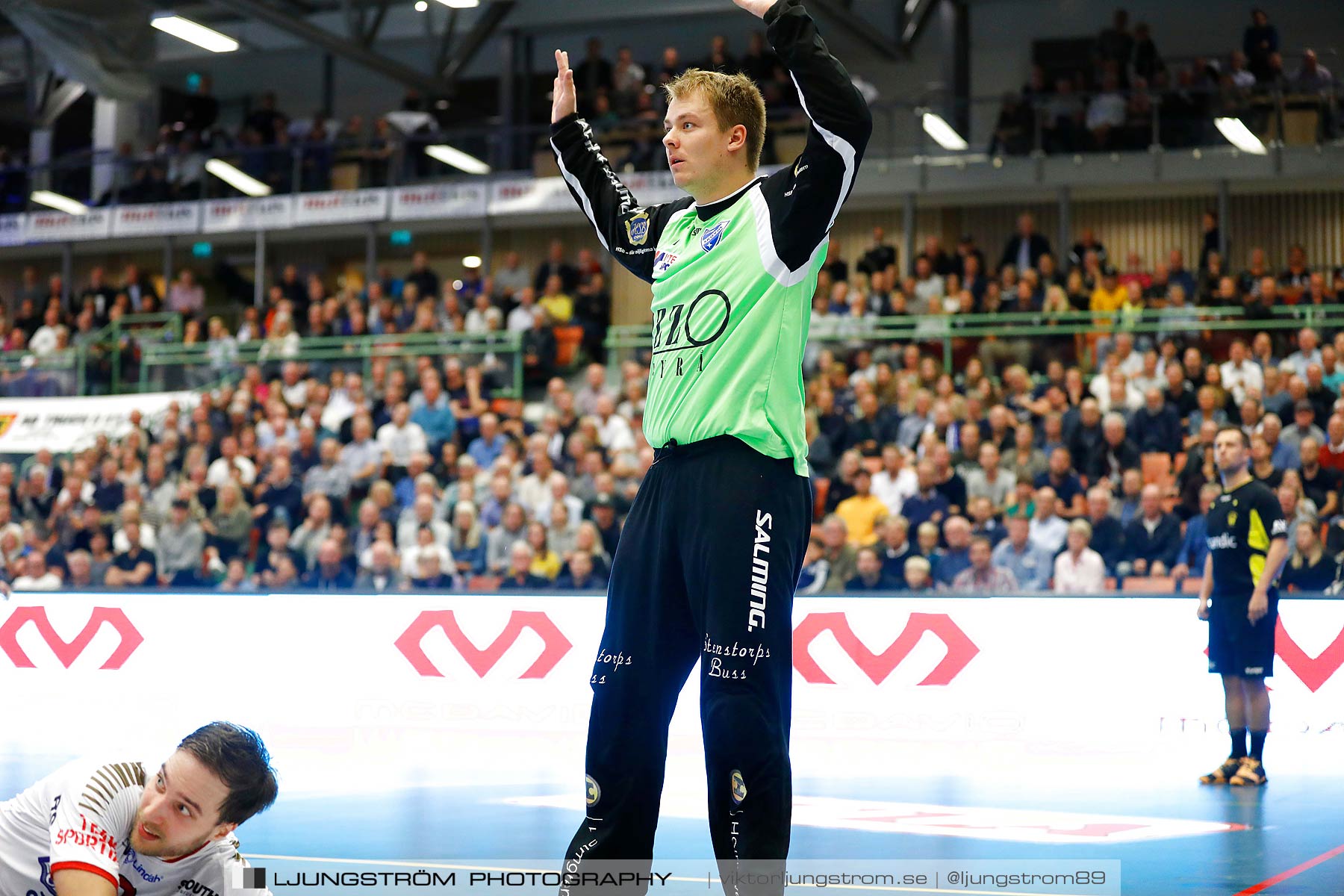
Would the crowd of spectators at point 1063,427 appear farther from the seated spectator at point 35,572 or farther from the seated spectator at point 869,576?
the seated spectator at point 35,572

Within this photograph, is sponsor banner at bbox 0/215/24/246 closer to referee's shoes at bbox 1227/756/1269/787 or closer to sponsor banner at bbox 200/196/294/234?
sponsor banner at bbox 200/196/294/234

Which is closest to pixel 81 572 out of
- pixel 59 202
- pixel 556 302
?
pixel 556 302

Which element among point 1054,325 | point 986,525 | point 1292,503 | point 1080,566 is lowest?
point 1080,566

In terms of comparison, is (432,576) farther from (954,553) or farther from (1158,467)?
(1158,467)

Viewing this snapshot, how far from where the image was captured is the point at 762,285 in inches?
149

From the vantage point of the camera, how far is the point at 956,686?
1059cm

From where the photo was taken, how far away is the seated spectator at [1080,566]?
12.7 metres

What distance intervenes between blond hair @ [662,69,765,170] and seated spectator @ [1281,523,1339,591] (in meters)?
9.48

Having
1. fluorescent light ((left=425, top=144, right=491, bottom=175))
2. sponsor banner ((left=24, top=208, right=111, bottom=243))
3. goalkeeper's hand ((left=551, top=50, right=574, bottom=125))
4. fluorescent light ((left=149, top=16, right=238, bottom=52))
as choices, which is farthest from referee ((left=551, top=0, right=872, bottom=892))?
sponsor banner ((left=24, top=208, right=111, bottom=243))

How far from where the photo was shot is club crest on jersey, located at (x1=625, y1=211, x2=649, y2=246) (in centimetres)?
418

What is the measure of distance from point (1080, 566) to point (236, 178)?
62.5ft

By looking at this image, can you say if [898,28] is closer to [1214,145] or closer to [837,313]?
[1214,145]

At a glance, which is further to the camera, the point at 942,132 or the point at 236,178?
the point at 236,178

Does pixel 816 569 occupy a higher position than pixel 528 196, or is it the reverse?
pixel 528 196
